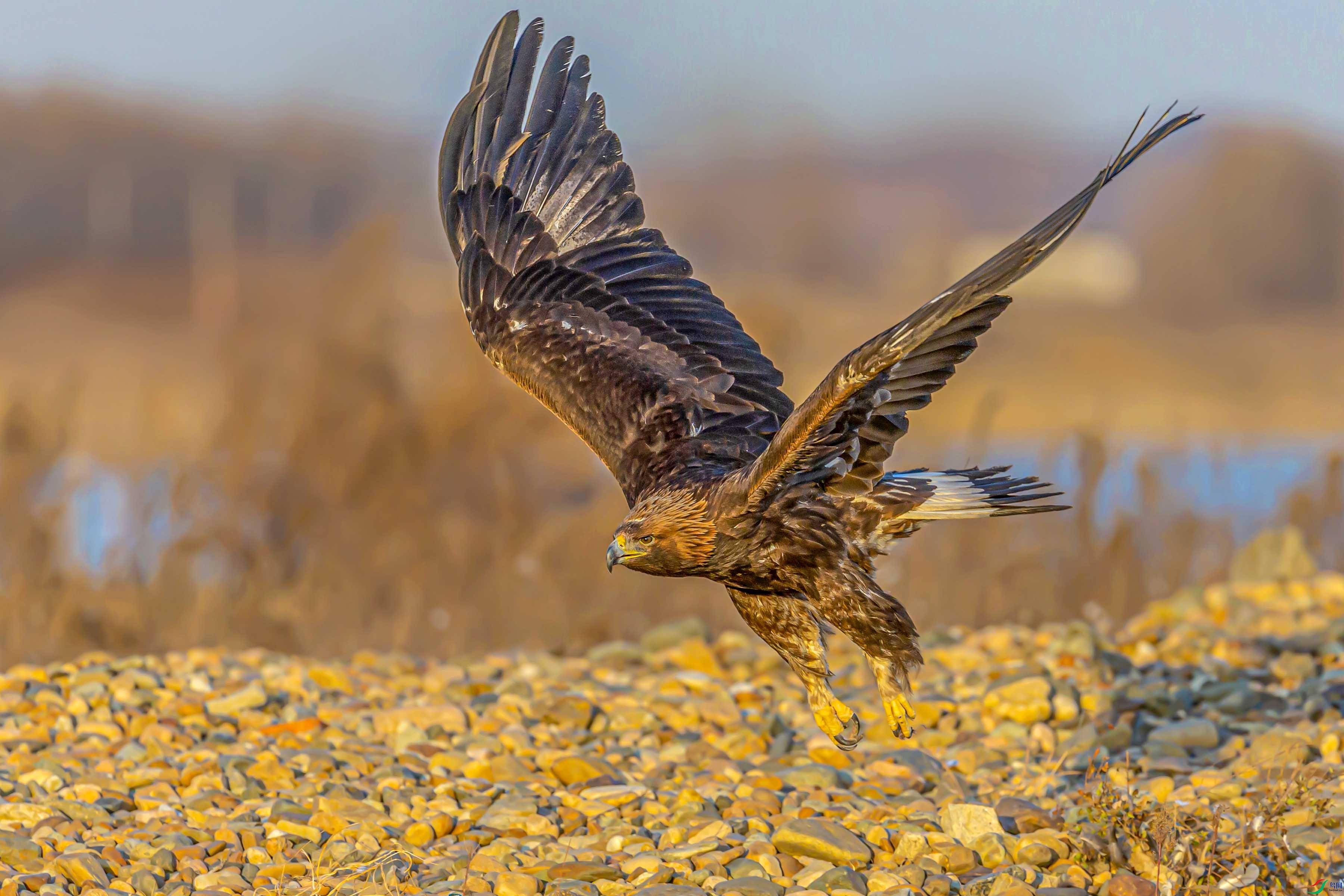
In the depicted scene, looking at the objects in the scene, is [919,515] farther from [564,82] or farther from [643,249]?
[564,82]

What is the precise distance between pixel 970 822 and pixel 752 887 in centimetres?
81

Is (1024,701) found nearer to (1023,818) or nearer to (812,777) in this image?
(812,777)

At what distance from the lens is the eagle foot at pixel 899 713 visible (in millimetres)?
4703

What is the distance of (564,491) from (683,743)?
4029mm

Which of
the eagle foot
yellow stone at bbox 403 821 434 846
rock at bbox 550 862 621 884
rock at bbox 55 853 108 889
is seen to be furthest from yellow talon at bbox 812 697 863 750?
rock at bbox 55 853 108 889

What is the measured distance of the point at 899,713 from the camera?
15.5 ft

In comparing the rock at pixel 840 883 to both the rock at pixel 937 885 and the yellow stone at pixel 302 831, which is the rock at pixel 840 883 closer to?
the rock at pixel 937 885

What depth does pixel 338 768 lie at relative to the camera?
5.54 m

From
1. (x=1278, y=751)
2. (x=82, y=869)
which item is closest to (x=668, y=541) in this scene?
(x=82, y=869)

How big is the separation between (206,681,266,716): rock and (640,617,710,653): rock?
211cm

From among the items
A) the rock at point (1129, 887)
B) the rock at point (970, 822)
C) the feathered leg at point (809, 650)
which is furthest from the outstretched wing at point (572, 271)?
the rock at point (1129, 887)

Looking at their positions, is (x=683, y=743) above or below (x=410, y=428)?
below

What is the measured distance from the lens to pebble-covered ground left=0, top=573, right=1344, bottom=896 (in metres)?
4.38

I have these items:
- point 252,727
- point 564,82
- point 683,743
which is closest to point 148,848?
point 252,727
